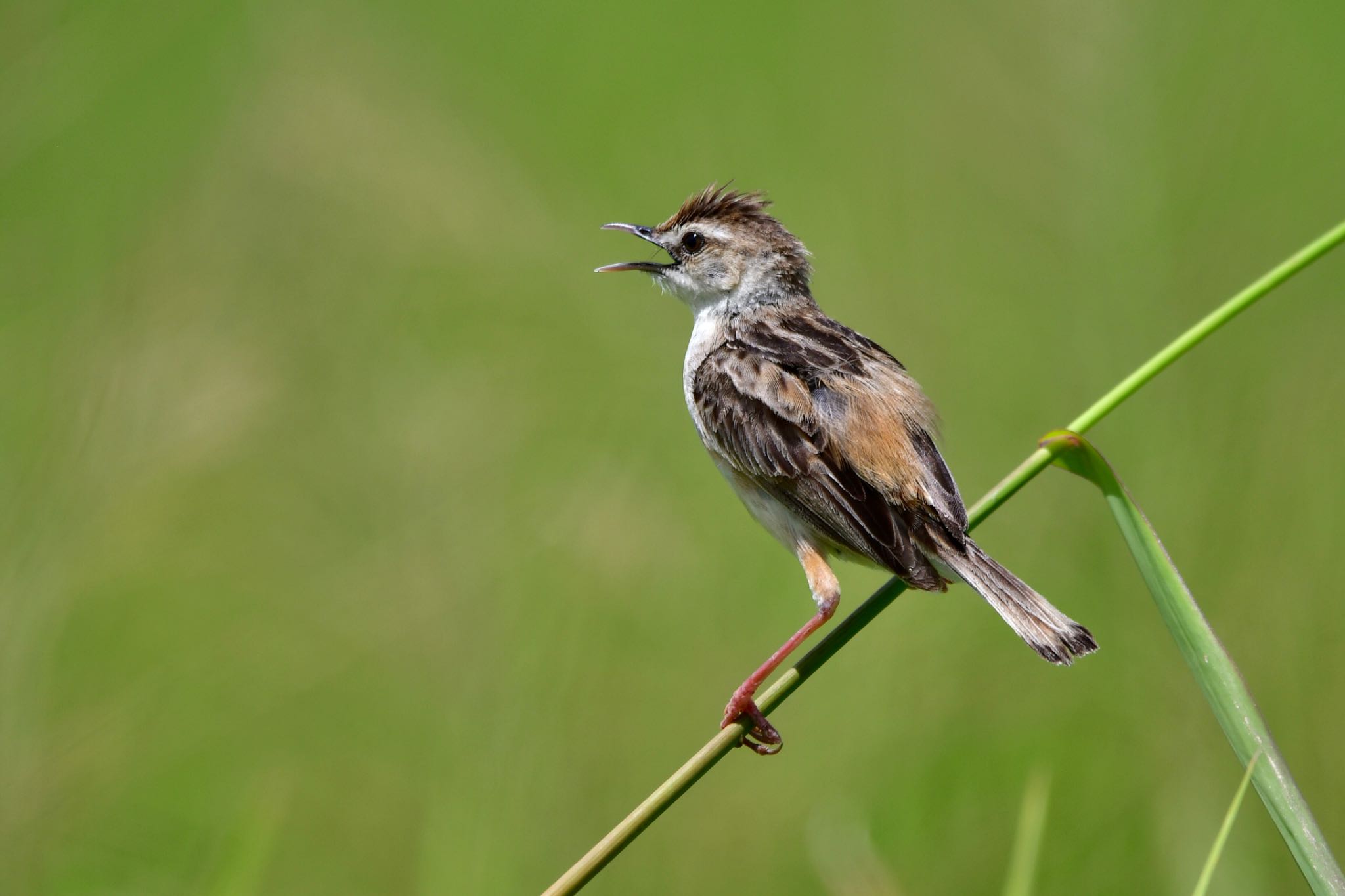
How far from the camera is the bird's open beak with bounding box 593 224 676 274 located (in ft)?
15.3

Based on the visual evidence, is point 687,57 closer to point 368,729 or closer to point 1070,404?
point 1070,404

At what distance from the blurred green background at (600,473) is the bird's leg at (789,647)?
1.55 ft

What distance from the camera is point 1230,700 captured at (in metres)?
2.41

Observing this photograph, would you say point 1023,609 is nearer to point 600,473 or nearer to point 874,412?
point 874,412

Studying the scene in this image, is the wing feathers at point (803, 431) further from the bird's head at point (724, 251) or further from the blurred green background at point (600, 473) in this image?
the blurred green background at point (600, 473)

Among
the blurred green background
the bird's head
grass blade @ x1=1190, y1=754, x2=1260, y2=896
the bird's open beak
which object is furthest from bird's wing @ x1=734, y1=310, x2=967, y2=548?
grass blade @ x1=1190, y1=754, x2=1260, y2=896

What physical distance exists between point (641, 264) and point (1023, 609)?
2.06m

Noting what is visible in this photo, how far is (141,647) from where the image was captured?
23.8 ft

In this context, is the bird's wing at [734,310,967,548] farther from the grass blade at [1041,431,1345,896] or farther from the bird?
the grass blade at [1041,431,1345,896]

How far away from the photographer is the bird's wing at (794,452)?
3.72m

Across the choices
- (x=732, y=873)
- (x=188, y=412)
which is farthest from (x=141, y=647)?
(x=732, y=873)

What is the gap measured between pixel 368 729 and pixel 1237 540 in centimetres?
455

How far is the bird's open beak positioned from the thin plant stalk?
6.12 feet

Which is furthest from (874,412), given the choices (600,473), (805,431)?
(600,473)
